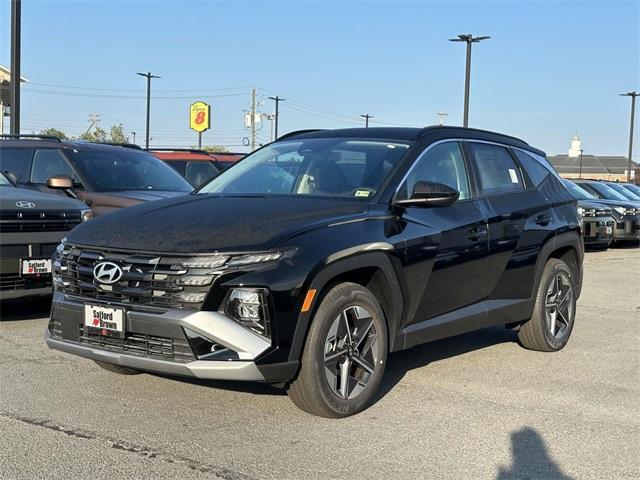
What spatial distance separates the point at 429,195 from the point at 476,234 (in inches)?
30.7

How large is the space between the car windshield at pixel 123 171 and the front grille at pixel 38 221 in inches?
82.8

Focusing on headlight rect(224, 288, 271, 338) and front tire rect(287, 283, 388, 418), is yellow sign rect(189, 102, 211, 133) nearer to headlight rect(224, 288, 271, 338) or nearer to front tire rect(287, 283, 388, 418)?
front tire rect(287, 283, 388, 418)

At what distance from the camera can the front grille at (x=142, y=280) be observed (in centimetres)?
407

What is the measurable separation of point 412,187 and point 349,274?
3.05 ft

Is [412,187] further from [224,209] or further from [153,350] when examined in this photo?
[153,350]

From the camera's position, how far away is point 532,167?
6.70 metres

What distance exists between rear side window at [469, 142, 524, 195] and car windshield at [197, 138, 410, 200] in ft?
2.88

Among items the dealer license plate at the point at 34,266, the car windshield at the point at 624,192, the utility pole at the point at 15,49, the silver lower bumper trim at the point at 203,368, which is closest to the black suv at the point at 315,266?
the silver lower bumper trim at the point at 203,368

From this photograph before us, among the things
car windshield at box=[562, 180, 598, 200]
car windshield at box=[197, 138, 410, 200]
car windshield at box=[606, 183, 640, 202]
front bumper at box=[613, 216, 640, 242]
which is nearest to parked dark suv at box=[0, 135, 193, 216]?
car windshield at box=[197, 138, 410, 200]

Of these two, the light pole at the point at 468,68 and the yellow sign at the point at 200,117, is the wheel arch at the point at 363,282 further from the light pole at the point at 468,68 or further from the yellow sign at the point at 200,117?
the yellow sign at the point at 200,117

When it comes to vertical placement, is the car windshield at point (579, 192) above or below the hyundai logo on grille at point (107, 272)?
above

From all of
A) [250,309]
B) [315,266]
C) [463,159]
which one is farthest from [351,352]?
[463,159]

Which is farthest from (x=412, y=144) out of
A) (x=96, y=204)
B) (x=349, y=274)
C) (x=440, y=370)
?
(x=96, y=204)

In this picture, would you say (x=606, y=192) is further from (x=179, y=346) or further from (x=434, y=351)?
(x=179, y=346)
